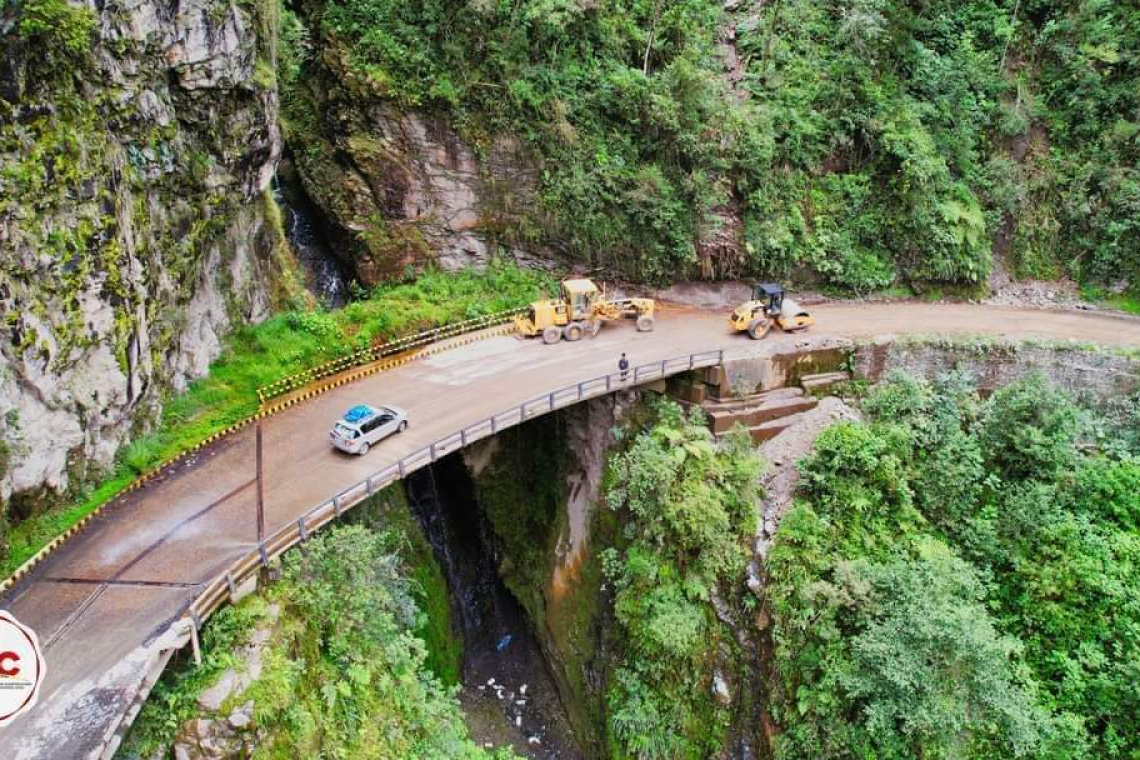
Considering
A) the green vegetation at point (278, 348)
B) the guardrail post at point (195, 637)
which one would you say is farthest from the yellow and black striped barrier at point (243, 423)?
the guardrail post at point (195, 637)

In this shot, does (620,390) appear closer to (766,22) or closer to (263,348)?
(263,348)

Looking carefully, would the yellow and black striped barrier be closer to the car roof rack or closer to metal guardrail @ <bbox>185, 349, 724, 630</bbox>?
the car roof rack

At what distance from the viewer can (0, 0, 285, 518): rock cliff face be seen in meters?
16.0

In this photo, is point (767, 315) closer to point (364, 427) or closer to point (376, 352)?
point (376, 352)

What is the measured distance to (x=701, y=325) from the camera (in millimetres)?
29047

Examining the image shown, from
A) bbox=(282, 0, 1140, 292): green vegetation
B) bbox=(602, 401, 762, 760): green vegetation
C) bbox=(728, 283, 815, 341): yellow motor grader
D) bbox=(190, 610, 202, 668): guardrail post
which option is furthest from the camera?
bbox=(282, 0, 1140, 292): green vegetation

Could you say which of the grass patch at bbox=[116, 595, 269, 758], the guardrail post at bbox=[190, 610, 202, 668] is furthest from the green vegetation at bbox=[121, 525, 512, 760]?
the guardrail post at bbox=[190, 610, 202, 668]

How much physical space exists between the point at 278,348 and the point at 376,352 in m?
3.32

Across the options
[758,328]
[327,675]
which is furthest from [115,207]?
[758,328]

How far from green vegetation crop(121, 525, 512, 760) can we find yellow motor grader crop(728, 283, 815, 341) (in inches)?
615

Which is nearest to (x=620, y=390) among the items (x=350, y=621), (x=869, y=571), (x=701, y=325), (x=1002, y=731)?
(x=701, y=325)

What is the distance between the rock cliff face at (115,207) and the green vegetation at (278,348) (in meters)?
0.59

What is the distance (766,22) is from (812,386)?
19.5 meters

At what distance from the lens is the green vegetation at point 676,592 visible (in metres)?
21.5
